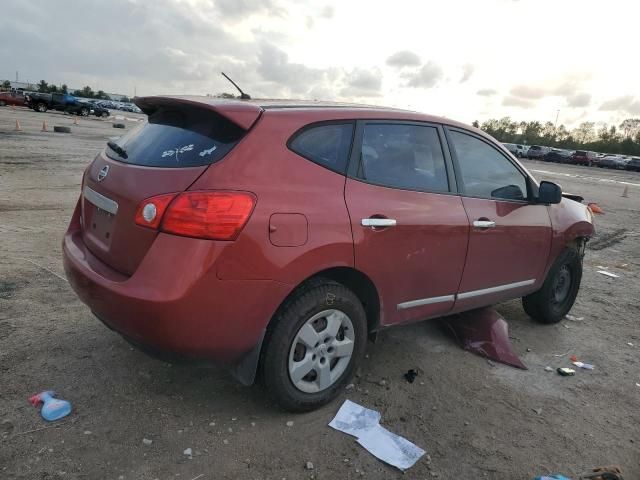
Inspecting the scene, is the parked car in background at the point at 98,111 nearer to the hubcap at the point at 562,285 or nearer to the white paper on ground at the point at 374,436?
the hubcap at the point at 562,285

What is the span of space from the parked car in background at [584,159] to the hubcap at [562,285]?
173 ft

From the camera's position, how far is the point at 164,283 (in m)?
2.46

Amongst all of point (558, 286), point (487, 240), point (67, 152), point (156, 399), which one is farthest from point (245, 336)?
point (67, 152)

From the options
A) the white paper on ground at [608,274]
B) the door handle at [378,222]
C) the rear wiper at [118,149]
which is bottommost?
the white paper on ground at [608,274]

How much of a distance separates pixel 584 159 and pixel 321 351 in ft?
183

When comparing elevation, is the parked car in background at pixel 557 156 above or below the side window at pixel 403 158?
below

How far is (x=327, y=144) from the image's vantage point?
301cm

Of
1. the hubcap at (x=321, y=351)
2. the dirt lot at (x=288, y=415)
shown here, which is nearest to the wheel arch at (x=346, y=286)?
the hubcap at (x=321, y=351)

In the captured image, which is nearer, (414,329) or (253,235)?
(253,235)

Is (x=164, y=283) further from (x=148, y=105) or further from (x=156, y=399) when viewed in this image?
(x=148, y=105)

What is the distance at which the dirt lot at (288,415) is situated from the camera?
262 cm

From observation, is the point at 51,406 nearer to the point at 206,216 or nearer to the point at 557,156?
the point at 206,216

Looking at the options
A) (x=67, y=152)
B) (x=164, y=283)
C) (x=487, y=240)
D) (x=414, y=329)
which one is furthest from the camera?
(x=67, y=152)

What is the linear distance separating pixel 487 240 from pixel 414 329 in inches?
43.1
